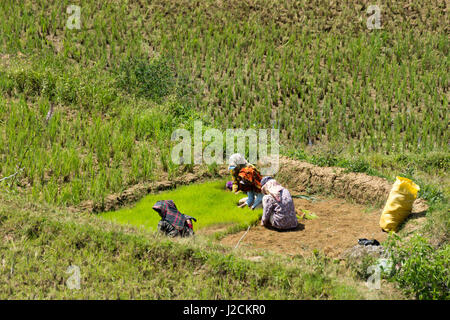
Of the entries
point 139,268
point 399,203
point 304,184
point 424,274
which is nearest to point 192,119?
point 304,184

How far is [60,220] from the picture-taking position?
21.8ft

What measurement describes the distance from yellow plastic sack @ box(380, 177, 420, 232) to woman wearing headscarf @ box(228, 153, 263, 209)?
1917 mm

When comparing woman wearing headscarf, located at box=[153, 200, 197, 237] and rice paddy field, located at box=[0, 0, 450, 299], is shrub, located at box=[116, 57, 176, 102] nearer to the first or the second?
rice paddy field, located at box=[0, 0, 450, 299]

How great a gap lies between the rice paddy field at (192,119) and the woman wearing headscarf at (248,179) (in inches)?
12.5

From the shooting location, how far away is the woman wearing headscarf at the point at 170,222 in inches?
259

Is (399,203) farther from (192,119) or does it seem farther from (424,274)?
(192,119)

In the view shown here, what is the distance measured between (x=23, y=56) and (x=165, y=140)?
527 cm

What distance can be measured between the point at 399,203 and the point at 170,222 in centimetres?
298

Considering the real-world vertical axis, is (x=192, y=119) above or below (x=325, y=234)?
above

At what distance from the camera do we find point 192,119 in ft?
37.1

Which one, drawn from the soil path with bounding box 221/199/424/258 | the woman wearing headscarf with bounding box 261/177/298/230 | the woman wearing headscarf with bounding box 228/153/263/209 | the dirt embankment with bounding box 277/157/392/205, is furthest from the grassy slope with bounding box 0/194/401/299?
the dirt embankment with bounding box 277/157/392/205

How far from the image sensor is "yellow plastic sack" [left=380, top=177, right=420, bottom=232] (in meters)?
6.73

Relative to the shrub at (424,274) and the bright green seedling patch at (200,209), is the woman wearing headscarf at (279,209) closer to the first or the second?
the bright green seedling patch at (200,209)
